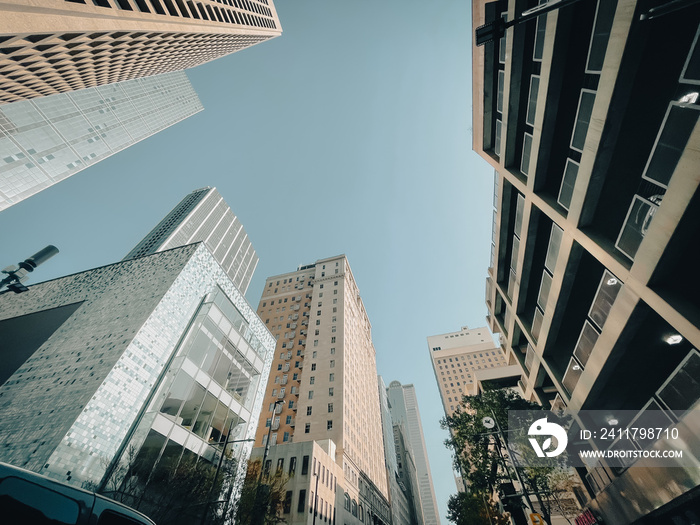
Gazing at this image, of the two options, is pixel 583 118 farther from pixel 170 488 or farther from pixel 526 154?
pixel 170 488

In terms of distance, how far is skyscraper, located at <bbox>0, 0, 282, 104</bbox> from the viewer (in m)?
16.5

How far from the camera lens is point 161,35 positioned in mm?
28516

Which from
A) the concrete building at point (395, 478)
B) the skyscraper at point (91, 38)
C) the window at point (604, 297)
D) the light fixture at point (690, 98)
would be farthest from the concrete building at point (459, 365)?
the skyscraper at point (91, 38)

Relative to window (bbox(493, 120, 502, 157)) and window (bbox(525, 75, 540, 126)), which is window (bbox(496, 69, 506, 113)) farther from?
window (bbox(525, 75, 540, 126))

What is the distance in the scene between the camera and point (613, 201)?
1229cm

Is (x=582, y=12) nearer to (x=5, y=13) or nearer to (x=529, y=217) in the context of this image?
(x=529, y=217)

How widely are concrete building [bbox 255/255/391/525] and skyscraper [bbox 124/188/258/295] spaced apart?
58306 mm

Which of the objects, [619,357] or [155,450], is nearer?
[619,357]

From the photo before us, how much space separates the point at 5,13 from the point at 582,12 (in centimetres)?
2551

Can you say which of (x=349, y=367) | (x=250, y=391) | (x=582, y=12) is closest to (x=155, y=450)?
(x=250, y=391)

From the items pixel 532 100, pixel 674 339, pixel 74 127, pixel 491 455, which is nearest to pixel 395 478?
pixel 491 455

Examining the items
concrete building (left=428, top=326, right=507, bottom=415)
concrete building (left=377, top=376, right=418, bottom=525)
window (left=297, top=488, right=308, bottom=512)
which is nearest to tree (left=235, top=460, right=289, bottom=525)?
window (left=297, top=488, right=308, bottom=512)

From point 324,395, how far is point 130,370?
38.8m

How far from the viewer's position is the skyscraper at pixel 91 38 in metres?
16.5
